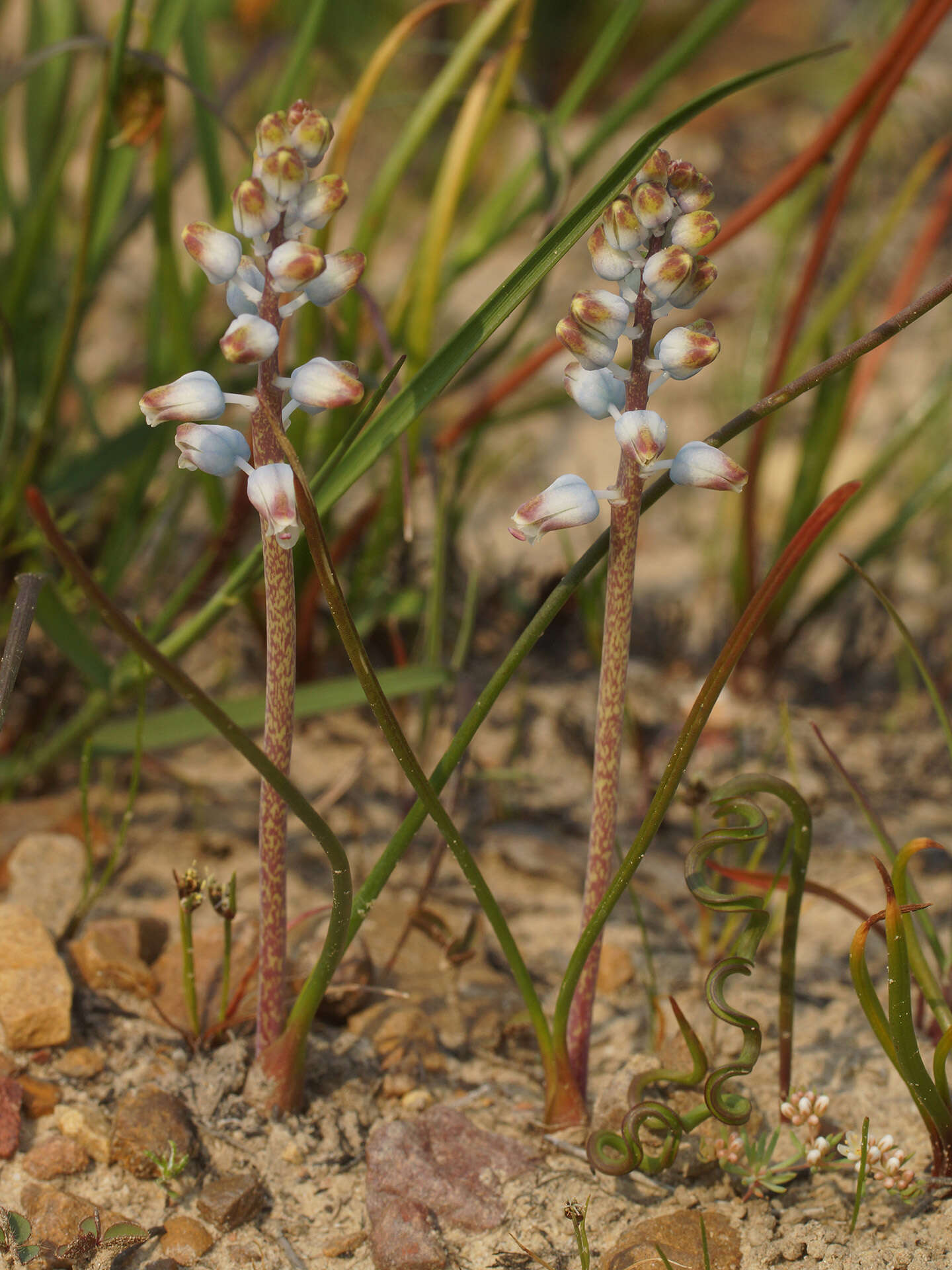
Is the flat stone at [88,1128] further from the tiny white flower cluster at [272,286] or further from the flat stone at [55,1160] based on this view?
the tiny white flower cluster at [272,286]

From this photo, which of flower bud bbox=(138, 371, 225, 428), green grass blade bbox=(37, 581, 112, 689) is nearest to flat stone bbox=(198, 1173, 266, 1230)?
green grass blade bbox=(37, 581, 112, 689)

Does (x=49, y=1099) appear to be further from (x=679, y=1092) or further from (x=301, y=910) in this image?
(x=679, y=1092)

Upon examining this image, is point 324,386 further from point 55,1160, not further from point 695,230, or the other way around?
point 55,1160

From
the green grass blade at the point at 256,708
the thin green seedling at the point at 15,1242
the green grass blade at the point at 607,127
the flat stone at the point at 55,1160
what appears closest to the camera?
the thin green seedling at the point at 15,1242

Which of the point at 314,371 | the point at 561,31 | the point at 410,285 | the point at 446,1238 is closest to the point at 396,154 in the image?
the point at 410,285

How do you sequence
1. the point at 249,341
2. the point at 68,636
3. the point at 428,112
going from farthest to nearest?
the point at 428,112 → the point at 68,636 → the point at 249,341

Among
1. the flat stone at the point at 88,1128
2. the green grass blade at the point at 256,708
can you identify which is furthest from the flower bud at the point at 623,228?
the flat stone at the point at 88,1128

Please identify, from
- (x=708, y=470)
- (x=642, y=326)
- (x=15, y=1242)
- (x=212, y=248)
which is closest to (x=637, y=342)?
(x=642, y=326)
